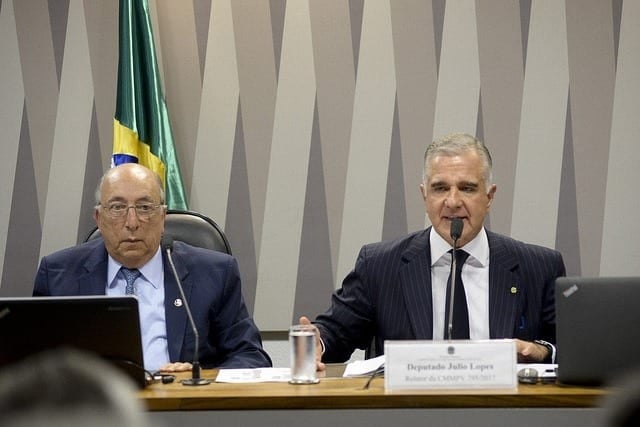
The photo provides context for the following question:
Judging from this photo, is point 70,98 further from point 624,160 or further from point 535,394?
point 535,394

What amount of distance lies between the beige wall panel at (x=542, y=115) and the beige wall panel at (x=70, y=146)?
1.97 m

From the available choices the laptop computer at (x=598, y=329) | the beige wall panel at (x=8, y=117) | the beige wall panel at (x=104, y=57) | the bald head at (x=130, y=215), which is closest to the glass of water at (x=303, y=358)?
the laptop computer at (x=598, y=329)

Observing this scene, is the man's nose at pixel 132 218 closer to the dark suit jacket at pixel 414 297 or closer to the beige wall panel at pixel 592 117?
the dark suit jacket at pixel 414 297

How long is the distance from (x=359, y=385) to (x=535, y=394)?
1.38 ft

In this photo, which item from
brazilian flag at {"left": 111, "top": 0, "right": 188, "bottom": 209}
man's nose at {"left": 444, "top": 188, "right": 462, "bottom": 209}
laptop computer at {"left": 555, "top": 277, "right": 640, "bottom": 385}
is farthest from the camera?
brazilian flag at {"left": 111, "top": 0, "right": 188, "bottom": 209}

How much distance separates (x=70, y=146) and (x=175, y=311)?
5.09 feet

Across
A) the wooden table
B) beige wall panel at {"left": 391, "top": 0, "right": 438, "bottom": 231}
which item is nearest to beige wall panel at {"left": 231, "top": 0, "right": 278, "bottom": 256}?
beige wall panel at {"left": 391, "top": 0, "right": 438, "bottom": 231}

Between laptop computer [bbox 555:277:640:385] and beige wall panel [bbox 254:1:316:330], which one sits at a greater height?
beige wall panel [bbox 254:1:316:330]

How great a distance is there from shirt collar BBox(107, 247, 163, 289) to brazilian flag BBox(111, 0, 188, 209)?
815 millimetres

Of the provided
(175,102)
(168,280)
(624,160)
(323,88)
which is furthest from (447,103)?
(168,280)

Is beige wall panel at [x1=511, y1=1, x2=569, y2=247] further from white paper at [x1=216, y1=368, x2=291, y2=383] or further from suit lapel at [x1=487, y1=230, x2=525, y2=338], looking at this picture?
white paper at [x1=216, y1=368, x2=291, y2=383]

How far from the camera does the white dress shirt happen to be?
2.97 meters

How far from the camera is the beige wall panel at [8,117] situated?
4.36 metres

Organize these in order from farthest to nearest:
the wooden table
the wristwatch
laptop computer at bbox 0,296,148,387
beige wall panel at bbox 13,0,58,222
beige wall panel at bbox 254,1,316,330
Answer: beige wall panel at bbox 13,0,58,222
beige wall panel at bbox 254,1,316,330
the wristwatch
laptop computer at bbox 0,296,148,387
the wooden table
